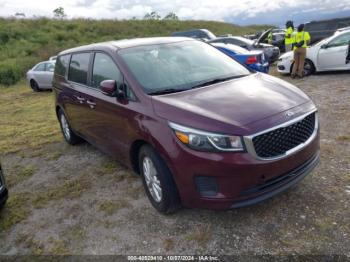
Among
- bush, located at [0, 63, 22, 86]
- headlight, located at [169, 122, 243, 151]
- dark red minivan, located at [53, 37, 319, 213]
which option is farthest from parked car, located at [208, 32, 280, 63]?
bush, located at [0, 63, 22, 86]

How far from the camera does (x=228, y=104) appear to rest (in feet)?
10.3

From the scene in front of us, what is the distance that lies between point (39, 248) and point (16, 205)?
46.8 inches

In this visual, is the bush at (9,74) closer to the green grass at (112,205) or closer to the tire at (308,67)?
the tire at (308,67)

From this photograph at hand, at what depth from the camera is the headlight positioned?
2.79 m

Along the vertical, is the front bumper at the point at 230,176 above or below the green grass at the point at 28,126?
above

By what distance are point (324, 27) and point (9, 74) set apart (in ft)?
62.3

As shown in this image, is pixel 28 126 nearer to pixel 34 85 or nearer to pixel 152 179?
pixel 152 179

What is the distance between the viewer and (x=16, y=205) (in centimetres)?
430

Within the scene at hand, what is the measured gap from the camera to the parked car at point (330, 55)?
10.0 m

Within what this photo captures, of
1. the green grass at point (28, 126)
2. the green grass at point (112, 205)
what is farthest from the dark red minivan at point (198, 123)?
the green grass at point (28, 126)

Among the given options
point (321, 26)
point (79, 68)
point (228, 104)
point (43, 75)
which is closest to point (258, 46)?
point (321, 26)

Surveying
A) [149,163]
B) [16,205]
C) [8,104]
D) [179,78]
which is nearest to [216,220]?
[149,163]

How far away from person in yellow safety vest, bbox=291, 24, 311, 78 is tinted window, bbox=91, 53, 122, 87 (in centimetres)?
783

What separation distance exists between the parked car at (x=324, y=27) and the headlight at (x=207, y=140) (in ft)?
58.3
